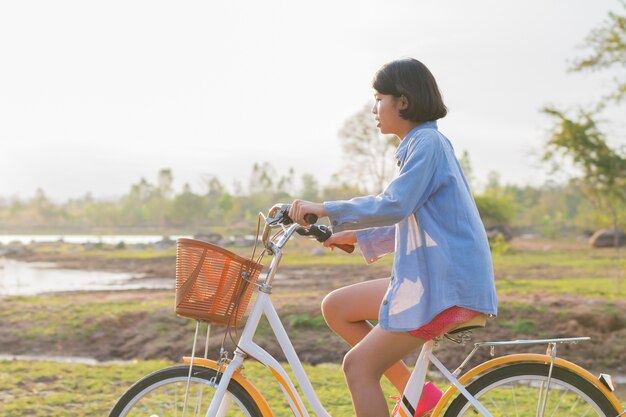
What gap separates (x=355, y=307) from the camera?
2.72 meters

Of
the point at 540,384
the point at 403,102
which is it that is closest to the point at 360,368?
the point at 540,384

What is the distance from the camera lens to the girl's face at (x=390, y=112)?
8.38ft

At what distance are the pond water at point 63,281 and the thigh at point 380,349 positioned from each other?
14037 mm

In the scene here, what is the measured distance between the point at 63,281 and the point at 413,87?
19.2 metres

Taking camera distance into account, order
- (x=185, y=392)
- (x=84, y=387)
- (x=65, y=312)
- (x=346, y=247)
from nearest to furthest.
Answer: (x=185, y=392) → (x=346, y=247) → (x=84, y=387) → (x=65, y=312)

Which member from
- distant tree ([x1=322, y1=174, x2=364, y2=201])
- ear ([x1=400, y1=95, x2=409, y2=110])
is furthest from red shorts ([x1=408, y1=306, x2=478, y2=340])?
distant tree ([x1=322, y1=174, x2=364, y2=201])

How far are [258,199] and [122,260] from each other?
2624cm

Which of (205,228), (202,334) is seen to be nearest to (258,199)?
(205,228)

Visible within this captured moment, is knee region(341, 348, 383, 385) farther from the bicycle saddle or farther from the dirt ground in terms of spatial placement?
the dirt ground

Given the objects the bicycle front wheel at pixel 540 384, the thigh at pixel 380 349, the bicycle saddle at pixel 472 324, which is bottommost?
the bicycle front wheel at pixel 540 384

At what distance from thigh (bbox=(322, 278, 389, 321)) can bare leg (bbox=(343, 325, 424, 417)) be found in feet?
0.51

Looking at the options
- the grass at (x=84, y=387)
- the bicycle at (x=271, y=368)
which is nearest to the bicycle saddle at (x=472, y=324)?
the bicycle at (x=271, y=368)

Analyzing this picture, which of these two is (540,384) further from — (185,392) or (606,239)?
(606,239)

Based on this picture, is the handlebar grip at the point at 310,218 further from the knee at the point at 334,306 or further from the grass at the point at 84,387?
the grass at the point at 84,387
